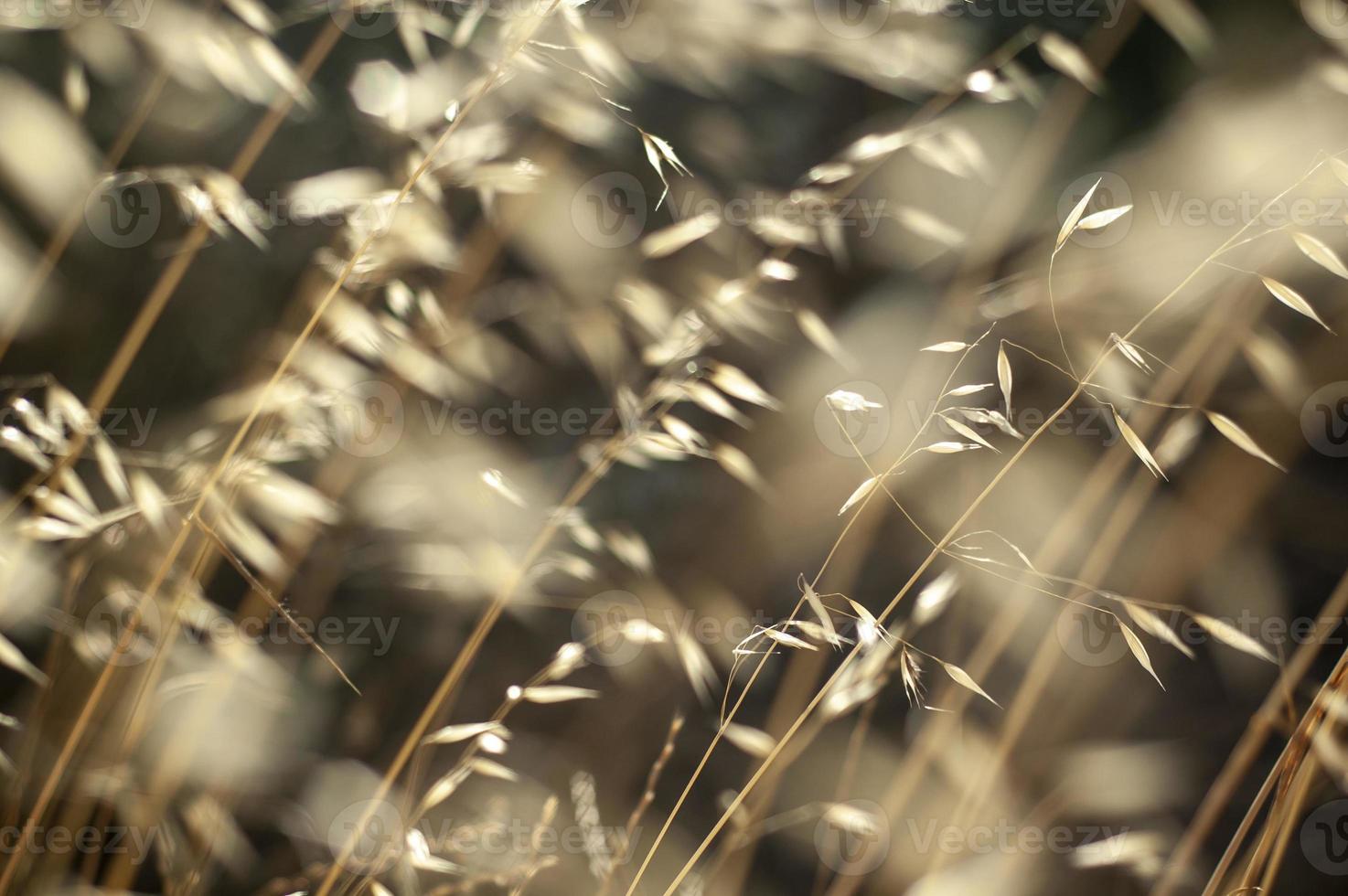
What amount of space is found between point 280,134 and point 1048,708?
0.67 metres

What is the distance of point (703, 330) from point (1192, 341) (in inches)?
13.6

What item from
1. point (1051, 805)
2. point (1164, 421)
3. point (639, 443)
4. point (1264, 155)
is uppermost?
point (1264, 155)

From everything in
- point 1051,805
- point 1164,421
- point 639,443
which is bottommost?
point 1051,805

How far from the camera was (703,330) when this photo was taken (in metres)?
0.40

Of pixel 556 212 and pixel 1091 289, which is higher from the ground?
pixel 1091 289

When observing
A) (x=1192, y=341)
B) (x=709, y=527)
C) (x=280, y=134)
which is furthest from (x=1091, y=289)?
(x=280, y=134)

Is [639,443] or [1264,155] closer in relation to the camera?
[639,443]

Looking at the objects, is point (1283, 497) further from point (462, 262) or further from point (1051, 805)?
point (462, 262)

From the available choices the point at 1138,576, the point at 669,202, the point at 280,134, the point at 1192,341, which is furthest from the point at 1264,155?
the point at 280,134

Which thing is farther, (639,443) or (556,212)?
(556,212)

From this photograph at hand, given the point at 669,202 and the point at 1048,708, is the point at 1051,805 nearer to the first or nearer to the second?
the point at 1048,708

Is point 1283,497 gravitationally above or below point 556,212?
above

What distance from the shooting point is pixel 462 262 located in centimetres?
56

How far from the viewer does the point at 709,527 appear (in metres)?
0.60
